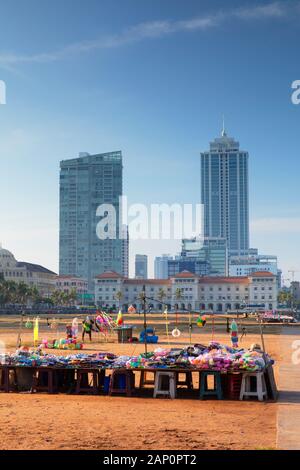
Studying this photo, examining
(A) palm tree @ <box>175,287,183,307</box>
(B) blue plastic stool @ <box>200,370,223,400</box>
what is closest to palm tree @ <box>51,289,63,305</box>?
(A) palm tree @ <box>175,287,183,307</box>

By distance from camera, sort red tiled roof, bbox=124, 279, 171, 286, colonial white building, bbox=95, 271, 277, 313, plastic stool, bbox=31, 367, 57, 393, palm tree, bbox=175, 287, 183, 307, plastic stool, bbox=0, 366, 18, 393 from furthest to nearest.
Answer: red tiled roof, bbox=124, 279, 171, 286 → colonial white building, bbox=95, 271, 277, 313 → palm tree, bbox=175, 287, 183, 307 → plastic stool, bbox=0, 366, 18, 393 → plastic stool, bbox=31, 367, 57, 393

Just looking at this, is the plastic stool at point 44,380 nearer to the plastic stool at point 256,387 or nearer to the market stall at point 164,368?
the market stall at point 164,368

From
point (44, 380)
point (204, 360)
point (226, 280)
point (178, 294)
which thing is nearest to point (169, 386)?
point (204, 360)

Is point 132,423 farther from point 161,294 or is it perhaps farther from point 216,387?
point 161,294

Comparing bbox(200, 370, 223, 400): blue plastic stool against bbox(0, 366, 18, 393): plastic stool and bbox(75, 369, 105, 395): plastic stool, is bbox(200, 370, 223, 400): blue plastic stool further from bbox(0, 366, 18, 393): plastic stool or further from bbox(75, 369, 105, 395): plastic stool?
bbox(0, 366, 18, 393): plastic stool

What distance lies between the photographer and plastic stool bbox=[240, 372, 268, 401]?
1675 centimetres

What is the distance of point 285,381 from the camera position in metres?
20.7

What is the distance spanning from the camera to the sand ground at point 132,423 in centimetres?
1149

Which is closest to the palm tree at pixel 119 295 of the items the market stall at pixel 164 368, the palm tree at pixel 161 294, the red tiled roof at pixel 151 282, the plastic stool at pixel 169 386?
the red tiled roof at pixel 151 282

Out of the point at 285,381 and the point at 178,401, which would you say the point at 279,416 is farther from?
the point at 285,381

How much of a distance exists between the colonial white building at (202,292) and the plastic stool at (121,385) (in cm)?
15487

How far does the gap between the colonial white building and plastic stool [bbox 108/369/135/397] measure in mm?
154871
